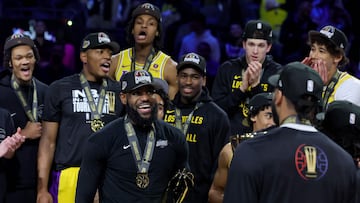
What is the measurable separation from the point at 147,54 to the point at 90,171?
2.34 meters

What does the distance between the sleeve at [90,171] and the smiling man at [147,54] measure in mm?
2094

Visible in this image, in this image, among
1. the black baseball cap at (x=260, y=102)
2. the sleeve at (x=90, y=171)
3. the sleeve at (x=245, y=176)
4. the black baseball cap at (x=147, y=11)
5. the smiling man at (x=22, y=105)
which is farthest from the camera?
the black baseball cap at (x=147, y=11)

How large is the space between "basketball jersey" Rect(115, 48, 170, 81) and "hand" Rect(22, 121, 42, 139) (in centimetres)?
100

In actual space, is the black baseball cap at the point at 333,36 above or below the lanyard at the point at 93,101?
above

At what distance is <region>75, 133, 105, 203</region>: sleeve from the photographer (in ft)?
18.5

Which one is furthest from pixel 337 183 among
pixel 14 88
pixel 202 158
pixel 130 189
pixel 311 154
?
pixel 14 88

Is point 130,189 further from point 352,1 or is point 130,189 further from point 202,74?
point 352,1

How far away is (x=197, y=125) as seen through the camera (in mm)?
7160

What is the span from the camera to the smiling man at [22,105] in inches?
284

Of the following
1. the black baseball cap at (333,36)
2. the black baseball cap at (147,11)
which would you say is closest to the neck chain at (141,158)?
the black baseball cap at (333,36)

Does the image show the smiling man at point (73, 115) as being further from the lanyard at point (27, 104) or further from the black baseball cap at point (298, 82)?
the black baseball cap at point (298, 82)

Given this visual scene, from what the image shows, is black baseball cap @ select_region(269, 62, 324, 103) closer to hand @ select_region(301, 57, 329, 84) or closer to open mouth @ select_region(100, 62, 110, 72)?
hand @ select_region(301, 57, 329, 84)

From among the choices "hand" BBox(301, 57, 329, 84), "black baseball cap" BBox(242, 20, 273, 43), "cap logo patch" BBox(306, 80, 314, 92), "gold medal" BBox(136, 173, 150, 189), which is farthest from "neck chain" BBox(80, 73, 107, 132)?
"cap logo patch" BBox(306, 80, 314, 92)

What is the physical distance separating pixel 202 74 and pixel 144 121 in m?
1.70
